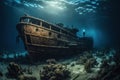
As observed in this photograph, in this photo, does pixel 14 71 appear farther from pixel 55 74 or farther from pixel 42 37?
pixel 42 37

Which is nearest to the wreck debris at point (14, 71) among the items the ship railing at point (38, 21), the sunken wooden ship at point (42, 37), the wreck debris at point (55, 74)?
the wreck debris at point (55, 74)

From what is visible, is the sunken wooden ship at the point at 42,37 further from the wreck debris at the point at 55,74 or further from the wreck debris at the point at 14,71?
the wreck debris at the point at 55,74

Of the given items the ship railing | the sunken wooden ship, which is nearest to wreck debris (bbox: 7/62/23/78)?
the sunken wooden ship

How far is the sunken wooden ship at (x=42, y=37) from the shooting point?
13266mm

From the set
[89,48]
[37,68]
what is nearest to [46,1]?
[89,48]

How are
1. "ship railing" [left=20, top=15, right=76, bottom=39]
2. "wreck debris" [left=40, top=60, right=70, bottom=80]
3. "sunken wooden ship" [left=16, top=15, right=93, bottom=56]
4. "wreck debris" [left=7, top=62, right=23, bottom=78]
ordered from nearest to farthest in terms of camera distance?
"wreck debris" [left=40, top=60, right=70, bottom=80] < "wreck debris" [left=7, top=62, right=23, bottom=78] < "sunken wooden ship" [left=16, top=15, right=93, bottom=56] < "ship railing" [left=20, top=15, right=76, bottom=39]

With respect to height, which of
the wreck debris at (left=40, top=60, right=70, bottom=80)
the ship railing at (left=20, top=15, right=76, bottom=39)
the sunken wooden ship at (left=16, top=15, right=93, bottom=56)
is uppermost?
the ship railing at (left=20, top=15, right=76, bottom=39)

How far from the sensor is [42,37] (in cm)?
1379

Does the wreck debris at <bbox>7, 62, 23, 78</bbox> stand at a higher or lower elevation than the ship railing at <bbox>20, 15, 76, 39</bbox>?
lower

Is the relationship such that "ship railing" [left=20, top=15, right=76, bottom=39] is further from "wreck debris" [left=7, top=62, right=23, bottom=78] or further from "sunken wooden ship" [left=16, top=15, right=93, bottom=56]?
"wreck debris" [left=7, top=62, right=23, bottom=78]

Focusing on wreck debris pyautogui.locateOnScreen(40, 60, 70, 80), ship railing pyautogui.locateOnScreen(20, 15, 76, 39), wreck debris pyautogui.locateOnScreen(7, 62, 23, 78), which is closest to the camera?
wreck debris pyautogui.locateOnScreen(40, 60, 70, 80)

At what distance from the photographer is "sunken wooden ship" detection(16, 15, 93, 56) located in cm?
1327

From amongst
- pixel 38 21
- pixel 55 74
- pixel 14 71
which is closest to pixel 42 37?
pixel 38 21

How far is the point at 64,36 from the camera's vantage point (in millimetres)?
16266
